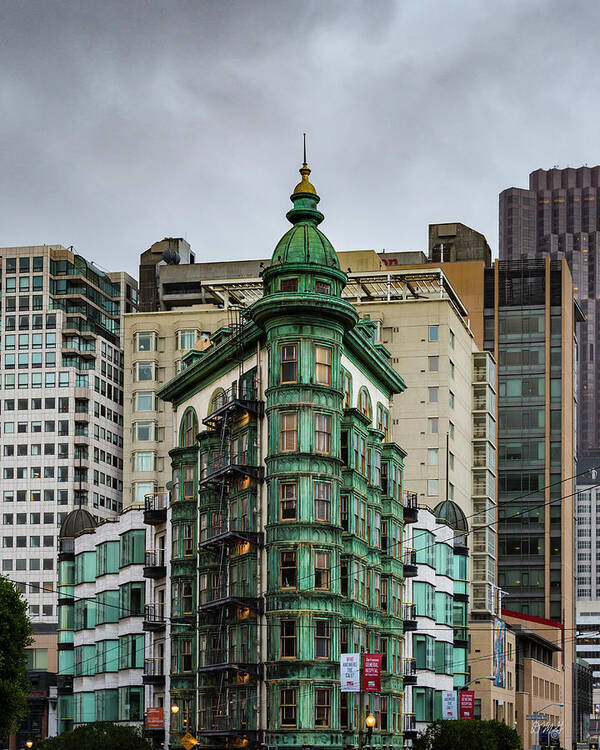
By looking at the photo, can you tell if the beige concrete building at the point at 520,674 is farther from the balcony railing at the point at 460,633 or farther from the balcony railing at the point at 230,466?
the balcony railing at the point at 230,466

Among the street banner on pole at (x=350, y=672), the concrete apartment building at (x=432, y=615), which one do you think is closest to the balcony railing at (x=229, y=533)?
the street banner on pole at (x=350, y=672)

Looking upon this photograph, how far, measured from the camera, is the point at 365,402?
9019 cm

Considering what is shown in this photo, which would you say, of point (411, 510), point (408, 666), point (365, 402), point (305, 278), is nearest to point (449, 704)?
point (408, 666)

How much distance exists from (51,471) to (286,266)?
406 ft

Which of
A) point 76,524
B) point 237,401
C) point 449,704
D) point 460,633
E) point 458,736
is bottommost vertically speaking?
point 458,736

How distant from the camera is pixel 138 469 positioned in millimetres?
176625

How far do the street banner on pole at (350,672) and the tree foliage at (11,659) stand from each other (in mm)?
27151

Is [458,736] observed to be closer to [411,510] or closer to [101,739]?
[411,510]

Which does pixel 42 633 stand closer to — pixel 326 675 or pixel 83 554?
pixel 83 554

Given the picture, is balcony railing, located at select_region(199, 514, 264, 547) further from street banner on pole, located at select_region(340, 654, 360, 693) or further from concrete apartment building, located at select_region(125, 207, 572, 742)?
concrete apartment building, located at select_region(125, 207, 572, 742)

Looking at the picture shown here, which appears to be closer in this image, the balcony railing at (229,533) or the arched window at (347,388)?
the balcony railing at (229,533)

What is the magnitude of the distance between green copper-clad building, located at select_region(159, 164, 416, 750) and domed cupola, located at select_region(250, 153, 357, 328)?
0.09 meters

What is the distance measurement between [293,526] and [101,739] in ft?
75.4

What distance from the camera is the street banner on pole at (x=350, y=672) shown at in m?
74.9
